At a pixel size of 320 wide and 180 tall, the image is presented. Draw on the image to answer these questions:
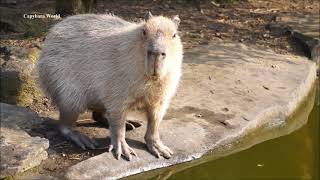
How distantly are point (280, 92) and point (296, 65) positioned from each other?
3.65 ft

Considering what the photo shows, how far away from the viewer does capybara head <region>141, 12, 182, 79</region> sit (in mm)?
4105

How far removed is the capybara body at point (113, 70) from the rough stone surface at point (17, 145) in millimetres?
345

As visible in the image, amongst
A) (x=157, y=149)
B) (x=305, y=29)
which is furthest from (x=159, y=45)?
(x=305, y=29)

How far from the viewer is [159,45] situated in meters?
4.12

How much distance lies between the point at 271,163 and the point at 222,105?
2.51 ft

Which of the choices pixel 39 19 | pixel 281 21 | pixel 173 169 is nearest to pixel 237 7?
pixel 281 21

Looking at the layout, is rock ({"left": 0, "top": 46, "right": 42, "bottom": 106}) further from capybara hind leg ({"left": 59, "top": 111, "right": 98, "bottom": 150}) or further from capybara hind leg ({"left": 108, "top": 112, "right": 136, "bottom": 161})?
capybara hind leg ({"left": 108, "top": 112, "right": 136, "bottom": 161})

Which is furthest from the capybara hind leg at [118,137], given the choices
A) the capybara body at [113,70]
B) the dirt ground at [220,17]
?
the dirt ground at [220,17]

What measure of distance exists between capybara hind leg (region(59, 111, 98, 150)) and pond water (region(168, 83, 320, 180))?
0.66 metres

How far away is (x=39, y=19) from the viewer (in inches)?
282

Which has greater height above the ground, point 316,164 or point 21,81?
point 21,81

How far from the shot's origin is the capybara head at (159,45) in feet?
13.5

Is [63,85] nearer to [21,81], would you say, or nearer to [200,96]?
[21,81]

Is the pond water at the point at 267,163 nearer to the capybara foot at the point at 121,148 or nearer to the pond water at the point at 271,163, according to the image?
the pond water at the point at 271,163
